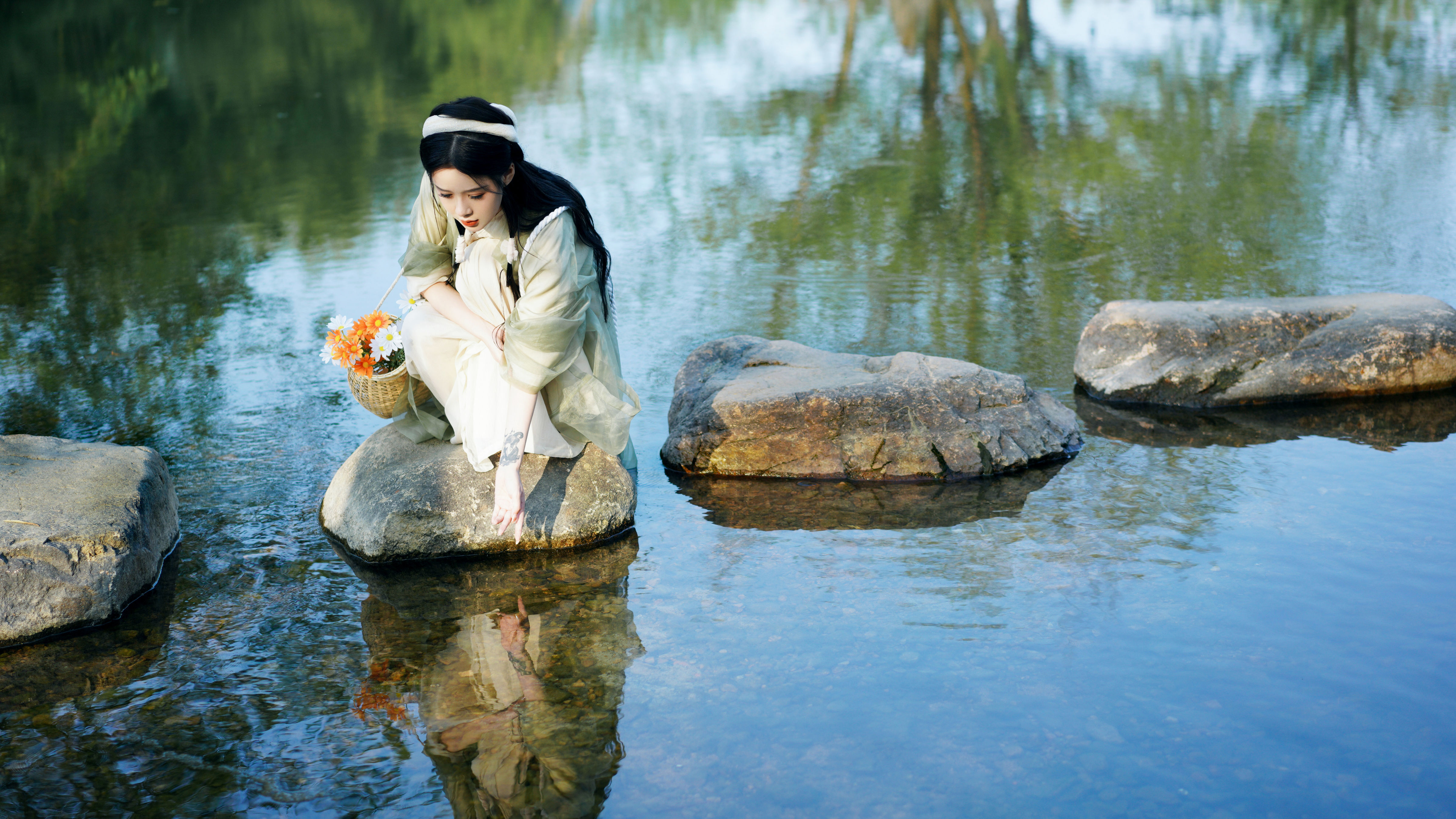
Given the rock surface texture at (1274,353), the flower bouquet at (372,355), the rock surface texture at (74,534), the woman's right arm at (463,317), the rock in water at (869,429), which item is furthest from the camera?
the rock surface texture at (1274,353)

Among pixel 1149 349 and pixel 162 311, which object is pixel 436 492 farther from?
pixel 162 311

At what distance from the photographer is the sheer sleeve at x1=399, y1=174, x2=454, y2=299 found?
14.7ft

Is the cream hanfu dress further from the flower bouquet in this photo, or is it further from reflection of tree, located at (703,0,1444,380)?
reflection of tree, located at (703,0,1444,380)

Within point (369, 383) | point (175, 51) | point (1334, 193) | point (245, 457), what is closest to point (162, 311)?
point (245, 457)

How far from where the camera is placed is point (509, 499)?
4.14 m

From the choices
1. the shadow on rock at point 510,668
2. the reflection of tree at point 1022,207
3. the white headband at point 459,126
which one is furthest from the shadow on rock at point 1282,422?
the white headband at point 459,126

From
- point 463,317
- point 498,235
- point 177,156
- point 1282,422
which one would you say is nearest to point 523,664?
point 463,317

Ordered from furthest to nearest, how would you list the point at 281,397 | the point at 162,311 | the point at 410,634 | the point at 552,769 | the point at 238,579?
1. the point at 162,311
2. the point at 281,397
3. the point at 238,579
4. the point at 410,634
5. the point at 552,769

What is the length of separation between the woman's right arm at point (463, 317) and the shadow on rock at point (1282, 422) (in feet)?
9.24

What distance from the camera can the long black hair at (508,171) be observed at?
4.01 metres

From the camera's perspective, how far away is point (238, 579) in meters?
4.34

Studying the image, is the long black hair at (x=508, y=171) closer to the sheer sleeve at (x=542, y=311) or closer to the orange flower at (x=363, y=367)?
the sheer sleeve at (x=542, y=311)

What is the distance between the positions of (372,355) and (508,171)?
0.93 meters

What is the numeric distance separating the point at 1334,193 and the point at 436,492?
8.57m
